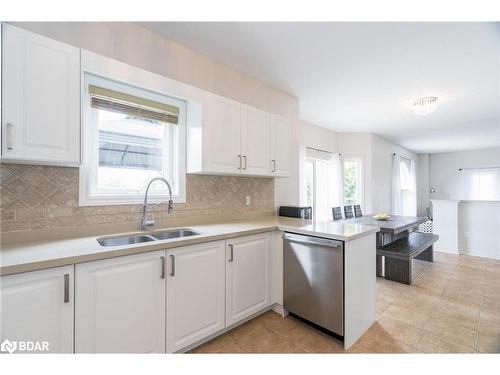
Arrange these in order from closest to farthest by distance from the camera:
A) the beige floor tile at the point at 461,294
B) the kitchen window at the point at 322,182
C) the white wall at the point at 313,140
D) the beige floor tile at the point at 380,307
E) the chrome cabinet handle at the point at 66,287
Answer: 1. the chrome cabinet handle at the point at 66,287
2. the beige floor tile at the point at 380,307
3. the beige floor tile at the point at 461,294
4. the white wall at the point at 313,140
5. the kitchen window at the point at 322,182

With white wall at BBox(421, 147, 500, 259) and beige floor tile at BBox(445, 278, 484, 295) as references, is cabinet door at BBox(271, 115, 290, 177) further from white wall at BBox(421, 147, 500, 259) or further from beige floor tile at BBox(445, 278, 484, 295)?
white wall at BBox(421, 147, 500, 259)

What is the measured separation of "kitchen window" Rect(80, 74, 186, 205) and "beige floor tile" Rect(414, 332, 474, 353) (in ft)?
7.45

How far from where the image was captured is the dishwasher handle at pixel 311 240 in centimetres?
170

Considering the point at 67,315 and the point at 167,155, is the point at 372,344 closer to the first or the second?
the point at 67,315

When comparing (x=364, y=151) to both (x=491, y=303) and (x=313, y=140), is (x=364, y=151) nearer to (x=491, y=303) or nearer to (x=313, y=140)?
(x=313, y=140)

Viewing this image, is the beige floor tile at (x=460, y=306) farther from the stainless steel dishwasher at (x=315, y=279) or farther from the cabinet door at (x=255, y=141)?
the cabinet door at (x=255, y=141)

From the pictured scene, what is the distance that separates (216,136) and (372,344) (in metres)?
2.11

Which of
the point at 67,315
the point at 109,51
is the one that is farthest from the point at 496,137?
the point at 67,315

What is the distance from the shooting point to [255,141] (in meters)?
2.45

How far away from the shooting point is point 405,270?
117 inches

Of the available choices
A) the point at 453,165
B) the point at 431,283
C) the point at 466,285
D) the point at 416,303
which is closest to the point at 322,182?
the point at 431,283

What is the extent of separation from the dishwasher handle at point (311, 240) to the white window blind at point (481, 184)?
8.13 m

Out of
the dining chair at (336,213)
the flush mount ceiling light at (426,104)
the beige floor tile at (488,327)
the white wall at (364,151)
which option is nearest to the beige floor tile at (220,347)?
the beige floor tile at (488,327)

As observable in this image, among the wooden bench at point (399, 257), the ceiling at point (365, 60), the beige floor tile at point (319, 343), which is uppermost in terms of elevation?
→ the ceiling at point (365, 60)
